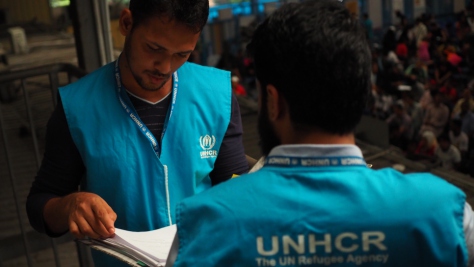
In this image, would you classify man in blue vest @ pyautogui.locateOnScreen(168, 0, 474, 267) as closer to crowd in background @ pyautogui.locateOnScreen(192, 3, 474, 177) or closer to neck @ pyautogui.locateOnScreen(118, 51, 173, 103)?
neck @ pyautogui.locateOnScreen(118, 51, 173, 103)

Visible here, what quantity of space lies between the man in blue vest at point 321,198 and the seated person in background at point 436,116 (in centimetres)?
795

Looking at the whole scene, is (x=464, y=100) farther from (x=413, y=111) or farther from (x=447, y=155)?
(x=447, y=155)

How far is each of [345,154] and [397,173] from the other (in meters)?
0.08

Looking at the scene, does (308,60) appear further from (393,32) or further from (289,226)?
(393,32)

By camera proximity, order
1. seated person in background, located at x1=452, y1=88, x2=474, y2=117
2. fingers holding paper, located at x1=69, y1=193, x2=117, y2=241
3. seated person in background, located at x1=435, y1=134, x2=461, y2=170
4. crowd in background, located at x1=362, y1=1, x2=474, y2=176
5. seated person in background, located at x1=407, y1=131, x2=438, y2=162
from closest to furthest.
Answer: fingers holding paper, located at x1=69, y1=193, x2=117, y2=241 < seated person in background, located at x1=435, y1=134, x2=461, y2=170 < crowd in background, located at x1=362, y1=1, x2=474, y2=176 < seated person in background, located at x1=407, y1=131, x2=438, y2=162 < seated person in background, located at x1=452, y1=88, x2=474, y2=117

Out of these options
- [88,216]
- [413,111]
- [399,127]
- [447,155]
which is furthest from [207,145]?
[413,111]

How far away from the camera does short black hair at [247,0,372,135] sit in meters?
0.91

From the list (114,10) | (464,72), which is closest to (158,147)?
(114,10)

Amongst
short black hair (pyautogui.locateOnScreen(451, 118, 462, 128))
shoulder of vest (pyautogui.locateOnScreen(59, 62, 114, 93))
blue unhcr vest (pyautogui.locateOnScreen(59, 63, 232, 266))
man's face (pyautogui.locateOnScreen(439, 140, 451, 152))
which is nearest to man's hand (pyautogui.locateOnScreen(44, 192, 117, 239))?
blue unhcr vest (pyautogui.locateOnScreen(59, 63, 232, 266))

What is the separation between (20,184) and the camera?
5227 mm

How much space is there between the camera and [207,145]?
A: 1.62m

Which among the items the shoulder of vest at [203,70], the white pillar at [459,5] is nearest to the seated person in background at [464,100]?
the white pillar at [459,5]

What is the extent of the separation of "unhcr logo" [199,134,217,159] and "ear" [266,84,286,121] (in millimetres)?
650

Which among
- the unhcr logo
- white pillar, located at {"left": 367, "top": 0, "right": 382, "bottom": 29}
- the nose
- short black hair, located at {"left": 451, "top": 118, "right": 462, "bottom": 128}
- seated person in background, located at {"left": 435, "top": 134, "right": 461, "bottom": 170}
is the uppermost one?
the nose
